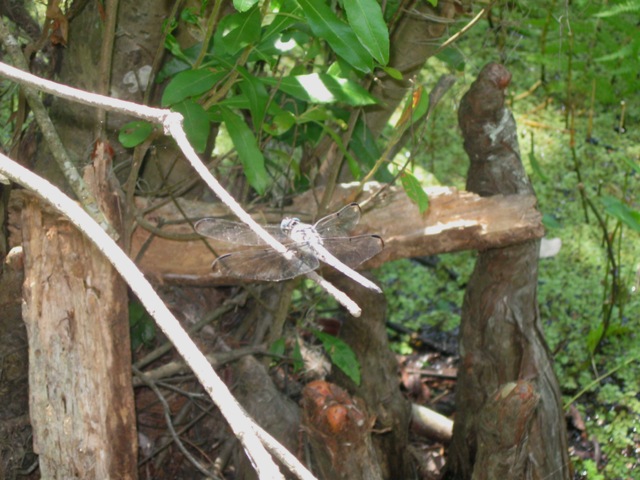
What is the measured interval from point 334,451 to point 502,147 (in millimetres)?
1041

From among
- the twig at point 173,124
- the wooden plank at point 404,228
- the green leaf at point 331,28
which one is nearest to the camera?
the twig at point 173,124

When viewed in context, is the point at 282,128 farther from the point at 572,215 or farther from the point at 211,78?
the point at 572,215

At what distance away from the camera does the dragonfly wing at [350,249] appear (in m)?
1.83

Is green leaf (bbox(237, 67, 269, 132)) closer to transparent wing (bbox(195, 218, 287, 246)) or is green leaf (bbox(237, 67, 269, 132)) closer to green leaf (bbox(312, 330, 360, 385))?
transparent wing (bbox(195, 218, 287, 246))

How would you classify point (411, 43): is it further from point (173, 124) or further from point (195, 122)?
point (173, 124)

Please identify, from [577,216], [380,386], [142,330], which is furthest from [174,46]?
[577,216]

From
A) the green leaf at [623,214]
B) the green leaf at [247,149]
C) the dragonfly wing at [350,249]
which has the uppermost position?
the green leaf at [247,149]

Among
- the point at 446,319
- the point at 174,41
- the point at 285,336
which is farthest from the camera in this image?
the point at 446,319

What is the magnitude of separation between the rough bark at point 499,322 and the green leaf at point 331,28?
2.17ft

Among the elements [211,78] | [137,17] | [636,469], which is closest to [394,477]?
[636,469]

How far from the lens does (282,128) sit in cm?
202

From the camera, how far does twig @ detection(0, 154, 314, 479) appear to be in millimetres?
680

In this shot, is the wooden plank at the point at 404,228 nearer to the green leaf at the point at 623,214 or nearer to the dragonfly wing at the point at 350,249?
the dragonfly wing at the point at 350,249

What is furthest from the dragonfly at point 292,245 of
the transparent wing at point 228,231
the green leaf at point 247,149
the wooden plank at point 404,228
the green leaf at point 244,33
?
the green leaf at point 244,33
